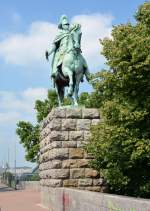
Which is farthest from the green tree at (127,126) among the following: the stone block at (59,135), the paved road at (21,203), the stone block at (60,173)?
the paved road at (21,203)

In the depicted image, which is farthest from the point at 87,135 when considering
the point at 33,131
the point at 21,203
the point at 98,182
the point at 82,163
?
the point at 33,131

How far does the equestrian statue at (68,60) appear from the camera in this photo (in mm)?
20578

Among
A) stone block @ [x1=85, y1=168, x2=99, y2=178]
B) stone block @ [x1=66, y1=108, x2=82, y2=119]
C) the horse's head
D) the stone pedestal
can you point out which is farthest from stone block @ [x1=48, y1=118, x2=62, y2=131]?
the horse's head

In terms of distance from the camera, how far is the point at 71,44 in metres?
21.0

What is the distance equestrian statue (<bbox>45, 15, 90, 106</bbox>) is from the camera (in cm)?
2058

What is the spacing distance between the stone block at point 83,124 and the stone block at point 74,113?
168mm

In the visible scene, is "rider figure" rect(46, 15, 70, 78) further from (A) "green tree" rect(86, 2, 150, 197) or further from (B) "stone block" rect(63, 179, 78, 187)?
(B) "stone block" rect(63, 179, 78, 187)

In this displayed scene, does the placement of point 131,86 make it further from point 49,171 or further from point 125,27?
point 49,171

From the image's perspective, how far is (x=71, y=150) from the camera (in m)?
19.3

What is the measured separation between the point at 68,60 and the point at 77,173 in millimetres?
4322

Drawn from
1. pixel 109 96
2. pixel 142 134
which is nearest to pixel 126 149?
A: pixel 142 134

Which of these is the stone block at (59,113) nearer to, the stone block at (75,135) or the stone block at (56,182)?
the stone block at (75,135)

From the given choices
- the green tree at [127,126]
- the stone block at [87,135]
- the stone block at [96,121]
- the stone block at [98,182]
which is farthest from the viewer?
the stone block at [96,121]

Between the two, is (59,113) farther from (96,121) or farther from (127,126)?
(127,126)
